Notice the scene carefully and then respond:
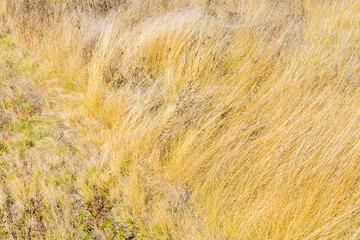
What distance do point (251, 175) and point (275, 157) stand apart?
20 centimetres

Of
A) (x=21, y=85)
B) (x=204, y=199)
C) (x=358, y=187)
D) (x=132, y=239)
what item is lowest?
(x=132, y=239)

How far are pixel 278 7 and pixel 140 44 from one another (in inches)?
106

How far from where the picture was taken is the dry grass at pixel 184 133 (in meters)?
1.47

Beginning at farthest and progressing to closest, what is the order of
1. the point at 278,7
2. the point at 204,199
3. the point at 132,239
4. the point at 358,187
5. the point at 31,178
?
the point at 278,7 < the point at 31,178 < the point at 204,199 < the point at 132,239 < the point at 358,187

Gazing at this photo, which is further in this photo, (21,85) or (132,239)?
(21,85)

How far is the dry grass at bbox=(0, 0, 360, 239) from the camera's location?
4.83 feet

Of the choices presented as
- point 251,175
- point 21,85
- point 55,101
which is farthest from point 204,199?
point 21,85

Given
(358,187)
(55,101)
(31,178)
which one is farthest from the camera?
(55,101)

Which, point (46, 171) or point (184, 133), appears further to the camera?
point (184, 133)

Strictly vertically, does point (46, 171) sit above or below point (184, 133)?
below

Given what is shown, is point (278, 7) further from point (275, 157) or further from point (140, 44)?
point (275, 157)

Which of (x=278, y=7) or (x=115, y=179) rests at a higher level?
(x=278, y=7)

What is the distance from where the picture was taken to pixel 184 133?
6.73 feet

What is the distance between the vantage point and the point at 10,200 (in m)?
1.70
